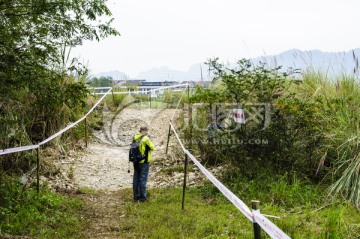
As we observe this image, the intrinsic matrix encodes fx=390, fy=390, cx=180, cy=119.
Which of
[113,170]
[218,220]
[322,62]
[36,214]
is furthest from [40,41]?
[322,62]

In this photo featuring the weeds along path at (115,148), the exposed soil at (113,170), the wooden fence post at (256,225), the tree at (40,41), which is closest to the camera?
the wooden fence post at (256,225)

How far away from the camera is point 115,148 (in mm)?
12281

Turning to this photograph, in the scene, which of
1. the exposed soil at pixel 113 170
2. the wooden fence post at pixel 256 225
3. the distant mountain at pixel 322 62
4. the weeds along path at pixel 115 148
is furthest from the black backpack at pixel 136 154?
the wooden fence post at pixel 256 225

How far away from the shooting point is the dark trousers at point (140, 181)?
7.38 meters

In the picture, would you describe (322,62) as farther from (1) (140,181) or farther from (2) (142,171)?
(1) (140,181)

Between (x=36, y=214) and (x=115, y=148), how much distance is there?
6729mm

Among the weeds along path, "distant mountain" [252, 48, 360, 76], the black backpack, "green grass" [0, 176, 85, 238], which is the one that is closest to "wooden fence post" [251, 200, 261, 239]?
"green grass" [0, 176, 85, 238]

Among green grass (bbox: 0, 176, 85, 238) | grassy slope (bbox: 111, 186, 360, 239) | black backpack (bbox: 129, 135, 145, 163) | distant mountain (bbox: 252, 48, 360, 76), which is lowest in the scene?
grassy slope (bbox: 111, 186, 360, 239)

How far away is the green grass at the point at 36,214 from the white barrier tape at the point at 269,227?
3007mm

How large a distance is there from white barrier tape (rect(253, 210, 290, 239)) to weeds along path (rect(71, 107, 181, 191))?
5718 millimetres

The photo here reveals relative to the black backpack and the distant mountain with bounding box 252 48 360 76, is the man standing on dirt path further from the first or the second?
the distant mountain with bounding box 252 48 360 76

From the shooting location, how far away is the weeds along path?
907cm

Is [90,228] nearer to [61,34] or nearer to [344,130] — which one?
[61,34]

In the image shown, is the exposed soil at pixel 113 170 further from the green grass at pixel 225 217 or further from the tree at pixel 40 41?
the tree at pixel 40 41
